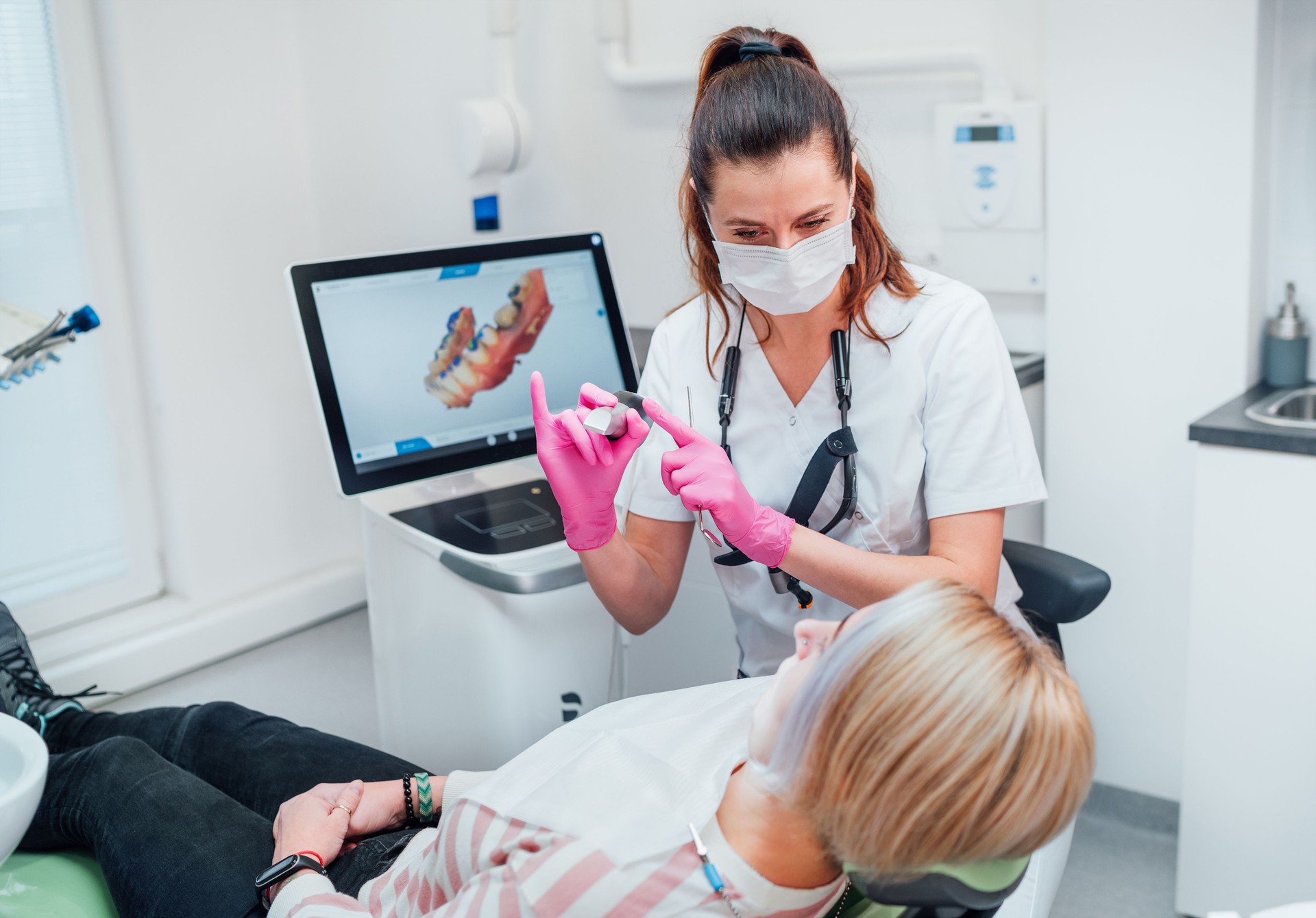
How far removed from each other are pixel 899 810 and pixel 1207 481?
1.07m

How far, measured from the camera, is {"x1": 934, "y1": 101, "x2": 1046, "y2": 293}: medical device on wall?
1915 mm

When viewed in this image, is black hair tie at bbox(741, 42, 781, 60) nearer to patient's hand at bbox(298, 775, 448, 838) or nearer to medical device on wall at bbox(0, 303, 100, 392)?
patient's hand at bbox(298, 775, 448, 838)

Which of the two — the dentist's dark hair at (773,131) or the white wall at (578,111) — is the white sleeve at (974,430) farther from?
the white wall at (578,111)

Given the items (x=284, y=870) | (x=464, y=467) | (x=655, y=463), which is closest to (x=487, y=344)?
(x=464, y=467)

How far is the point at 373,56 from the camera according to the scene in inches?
106

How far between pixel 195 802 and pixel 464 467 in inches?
24.4

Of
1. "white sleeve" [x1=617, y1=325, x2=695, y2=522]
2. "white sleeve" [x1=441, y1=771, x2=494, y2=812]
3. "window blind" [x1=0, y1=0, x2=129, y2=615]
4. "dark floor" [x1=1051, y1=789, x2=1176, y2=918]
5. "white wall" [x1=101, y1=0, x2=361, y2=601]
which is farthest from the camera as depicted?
"white wall" [x1=101, y1=0, x2=361, y2=601]

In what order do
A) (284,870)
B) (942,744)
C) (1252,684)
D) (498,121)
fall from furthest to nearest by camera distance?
1. (498,121)
2. (1252,684)
3. (284,870)
4. (942,744)

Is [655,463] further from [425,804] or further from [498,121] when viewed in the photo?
[498,121]

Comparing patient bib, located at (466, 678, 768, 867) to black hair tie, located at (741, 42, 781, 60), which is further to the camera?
black hair tie, located at (741, 42, 781, 60)

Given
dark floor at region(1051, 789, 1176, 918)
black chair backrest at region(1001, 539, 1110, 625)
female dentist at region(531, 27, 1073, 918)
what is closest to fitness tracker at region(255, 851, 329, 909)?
female dentist at region(531, 27, 1073, 918)

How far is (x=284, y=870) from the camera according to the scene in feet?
3.82

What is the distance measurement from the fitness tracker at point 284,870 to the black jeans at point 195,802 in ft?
0.08

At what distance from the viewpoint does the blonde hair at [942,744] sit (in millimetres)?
792
